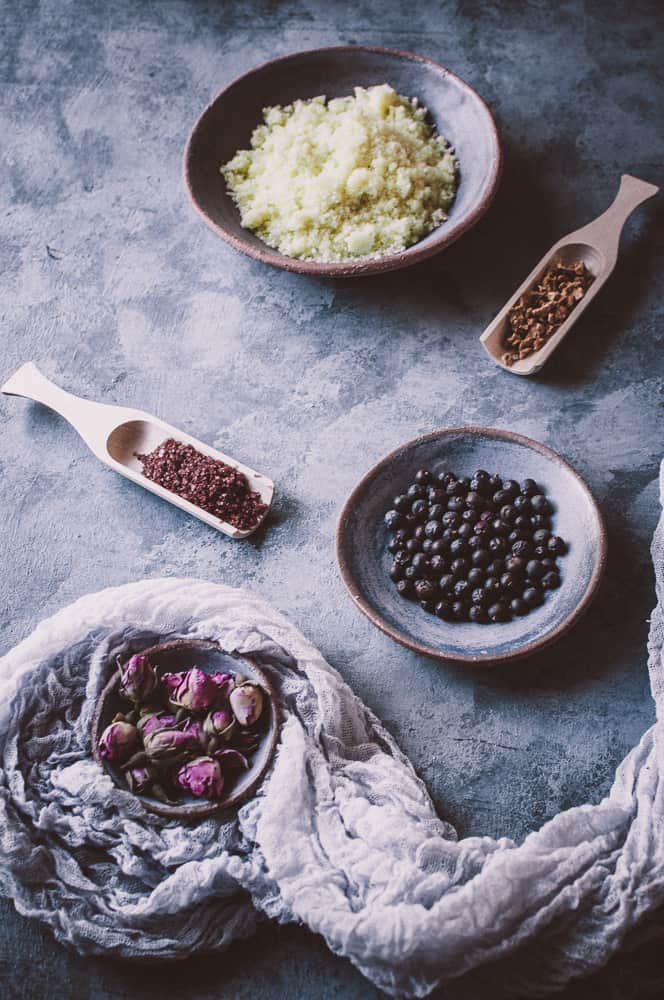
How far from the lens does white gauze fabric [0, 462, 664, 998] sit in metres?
1.54

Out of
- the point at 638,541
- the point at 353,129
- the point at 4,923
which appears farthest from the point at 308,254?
the point at 4,923

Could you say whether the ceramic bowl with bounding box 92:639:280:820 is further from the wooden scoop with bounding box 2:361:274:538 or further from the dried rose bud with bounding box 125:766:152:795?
the wooden scoop with bounding box 2:361:274:538

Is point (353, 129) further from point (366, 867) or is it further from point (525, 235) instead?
point (366, 867)

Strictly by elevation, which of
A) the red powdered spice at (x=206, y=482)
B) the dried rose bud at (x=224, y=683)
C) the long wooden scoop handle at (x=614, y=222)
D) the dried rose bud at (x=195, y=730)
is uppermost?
the long wooden scoop handle at (x=614, y=222)

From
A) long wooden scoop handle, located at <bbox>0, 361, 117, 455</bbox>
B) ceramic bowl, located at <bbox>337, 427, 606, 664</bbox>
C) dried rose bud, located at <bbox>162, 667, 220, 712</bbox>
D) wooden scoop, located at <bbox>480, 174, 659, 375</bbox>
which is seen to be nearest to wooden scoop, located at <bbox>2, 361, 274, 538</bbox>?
long wooden scoop handle, located at <bbox>0, 361, 117, 455</bbox>

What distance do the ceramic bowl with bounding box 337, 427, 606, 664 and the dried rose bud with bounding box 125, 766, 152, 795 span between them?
1.67ft

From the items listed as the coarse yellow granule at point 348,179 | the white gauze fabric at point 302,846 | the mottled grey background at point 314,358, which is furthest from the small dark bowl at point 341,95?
the white gauze fabric at point 302,846

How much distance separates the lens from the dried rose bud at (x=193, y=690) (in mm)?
1691

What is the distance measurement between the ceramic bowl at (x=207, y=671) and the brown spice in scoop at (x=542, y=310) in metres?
0.89

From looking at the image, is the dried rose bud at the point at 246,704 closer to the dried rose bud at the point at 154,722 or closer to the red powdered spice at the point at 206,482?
the dried rose bud at the point at 154,722

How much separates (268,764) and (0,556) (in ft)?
2.61

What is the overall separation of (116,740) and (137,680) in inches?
4.4

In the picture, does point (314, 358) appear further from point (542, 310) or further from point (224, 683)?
point (224, 683)

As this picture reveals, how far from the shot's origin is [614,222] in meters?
2.08
